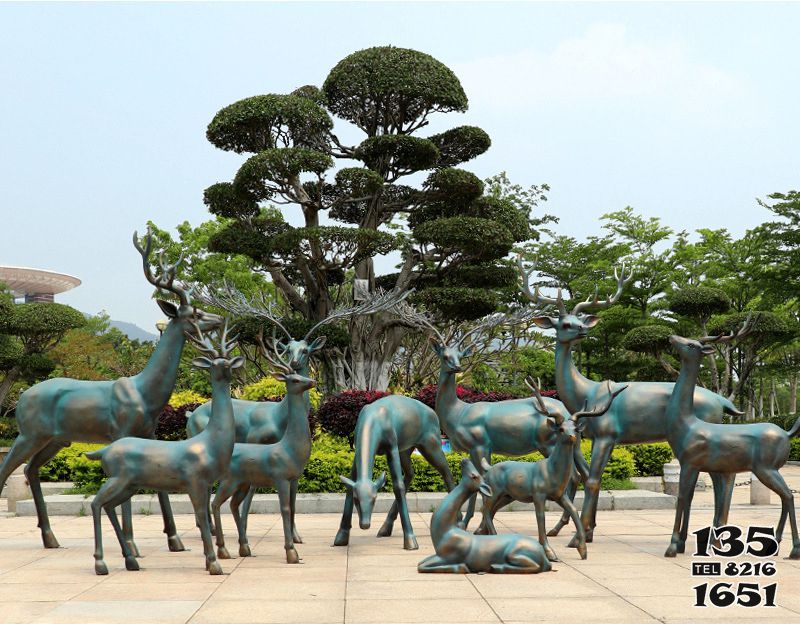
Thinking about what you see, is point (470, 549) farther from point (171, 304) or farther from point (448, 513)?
point (171, 304)

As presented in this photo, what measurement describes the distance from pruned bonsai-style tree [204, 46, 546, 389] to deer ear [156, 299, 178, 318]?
44.0 ft

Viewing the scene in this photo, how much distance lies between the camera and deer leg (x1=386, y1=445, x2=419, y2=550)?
9.06 meters

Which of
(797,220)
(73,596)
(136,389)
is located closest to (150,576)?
(73,596)

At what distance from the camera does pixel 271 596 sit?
6570mm

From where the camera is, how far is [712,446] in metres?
8.34

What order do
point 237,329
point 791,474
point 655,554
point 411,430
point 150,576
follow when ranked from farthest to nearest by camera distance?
point 237,329
point 791,474
point 411,430
point 655,554
point 150,576

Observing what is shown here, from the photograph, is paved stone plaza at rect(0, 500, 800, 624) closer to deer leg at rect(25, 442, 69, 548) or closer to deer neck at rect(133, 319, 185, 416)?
deer leg at rect(25, 442, 69, 548)

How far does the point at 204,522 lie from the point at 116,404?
1.96 meters

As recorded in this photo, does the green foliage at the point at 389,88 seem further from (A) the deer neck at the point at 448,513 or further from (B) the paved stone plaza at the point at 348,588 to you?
(A) the deer neck at the point at 448,513

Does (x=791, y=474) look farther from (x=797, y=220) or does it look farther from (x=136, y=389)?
(x=136, y=389)

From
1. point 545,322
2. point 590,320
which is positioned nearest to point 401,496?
point 545,322

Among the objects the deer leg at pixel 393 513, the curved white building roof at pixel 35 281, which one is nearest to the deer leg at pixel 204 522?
the deer leg at pixel 393 513

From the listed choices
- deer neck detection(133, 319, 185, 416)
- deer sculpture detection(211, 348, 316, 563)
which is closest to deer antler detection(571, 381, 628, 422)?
deer sculpture detection(211, 348, 316, 563)

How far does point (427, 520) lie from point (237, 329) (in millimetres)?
12267
